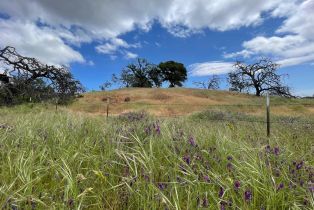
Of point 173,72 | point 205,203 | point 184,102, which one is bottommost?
point 205,203

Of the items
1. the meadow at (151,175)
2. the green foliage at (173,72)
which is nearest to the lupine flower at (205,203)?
the meadow at (151,175)

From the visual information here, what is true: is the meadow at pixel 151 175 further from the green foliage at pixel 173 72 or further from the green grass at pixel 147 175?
the green foliage at pixel 173 72

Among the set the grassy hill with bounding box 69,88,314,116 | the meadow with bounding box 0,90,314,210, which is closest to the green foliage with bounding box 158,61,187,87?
the grassy hill with bounding box 69,88,314,116

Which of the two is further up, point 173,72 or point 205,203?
point 173,72

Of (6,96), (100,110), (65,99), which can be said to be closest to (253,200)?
(6,96)

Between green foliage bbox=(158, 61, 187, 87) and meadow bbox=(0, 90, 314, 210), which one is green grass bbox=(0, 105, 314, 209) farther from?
green foliage bbox=(158, 61, 187, 87)

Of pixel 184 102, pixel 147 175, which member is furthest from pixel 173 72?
pixel 147 175

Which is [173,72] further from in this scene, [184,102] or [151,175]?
[151,175]

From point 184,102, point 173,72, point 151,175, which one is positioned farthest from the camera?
point 173,72

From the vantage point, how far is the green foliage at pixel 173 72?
2363 inches

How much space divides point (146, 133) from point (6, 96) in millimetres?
12598

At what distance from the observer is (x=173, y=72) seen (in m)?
60.6

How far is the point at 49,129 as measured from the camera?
16.5 ft

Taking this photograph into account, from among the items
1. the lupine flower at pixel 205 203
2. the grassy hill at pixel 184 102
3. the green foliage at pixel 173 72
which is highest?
the green foliage at pixel 173 72
